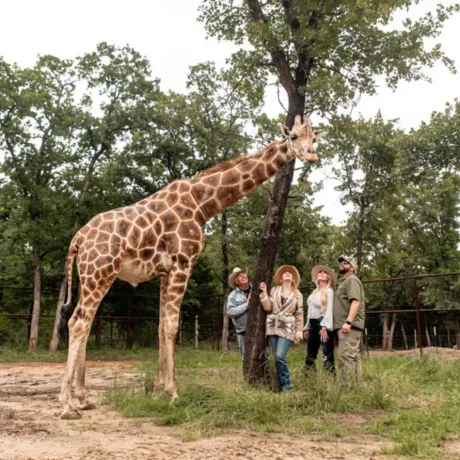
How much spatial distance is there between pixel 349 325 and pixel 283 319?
0.89m

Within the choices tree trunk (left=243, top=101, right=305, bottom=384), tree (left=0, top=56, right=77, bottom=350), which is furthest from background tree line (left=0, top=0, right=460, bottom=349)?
tree trunk (left=243, top=101, right=305, bottom=384)

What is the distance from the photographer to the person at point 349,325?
626 centimetres

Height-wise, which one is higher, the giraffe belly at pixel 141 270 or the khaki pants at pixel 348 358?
the giraffe belly at pixel 141 270

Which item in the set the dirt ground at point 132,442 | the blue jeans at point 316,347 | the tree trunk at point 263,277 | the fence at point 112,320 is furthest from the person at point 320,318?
the fence at point 112,320

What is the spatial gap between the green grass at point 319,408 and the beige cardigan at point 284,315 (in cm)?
66

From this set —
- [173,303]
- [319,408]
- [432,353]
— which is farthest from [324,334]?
[432,353]

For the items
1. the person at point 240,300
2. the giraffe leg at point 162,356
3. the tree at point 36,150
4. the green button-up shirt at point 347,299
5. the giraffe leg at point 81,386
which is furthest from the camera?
the tree at point 36,150

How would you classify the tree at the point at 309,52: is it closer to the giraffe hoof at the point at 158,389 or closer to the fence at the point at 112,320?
the giraffe hoof at the point at 158,389

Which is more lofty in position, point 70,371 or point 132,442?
point 70,371

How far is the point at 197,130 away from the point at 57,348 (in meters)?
9.56

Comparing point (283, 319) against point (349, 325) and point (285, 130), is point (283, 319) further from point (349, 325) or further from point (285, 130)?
point (285, 130)

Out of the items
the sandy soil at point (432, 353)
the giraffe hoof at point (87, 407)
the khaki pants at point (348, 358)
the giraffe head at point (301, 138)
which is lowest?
the giraffe hoof at point (87, 407)

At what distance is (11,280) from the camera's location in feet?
61.8

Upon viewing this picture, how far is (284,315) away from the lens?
260 inches
